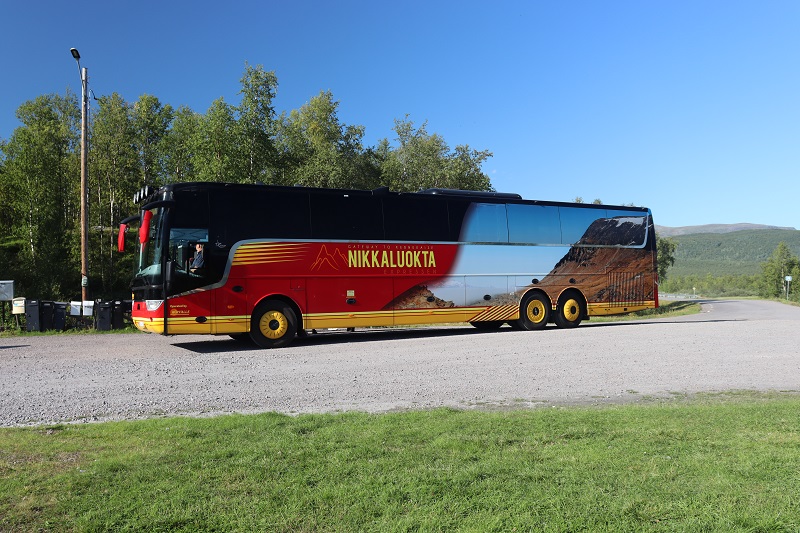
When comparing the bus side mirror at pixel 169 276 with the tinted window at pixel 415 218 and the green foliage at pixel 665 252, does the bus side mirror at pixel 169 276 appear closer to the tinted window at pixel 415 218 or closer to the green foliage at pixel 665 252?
the tinted window at pixel 415 218

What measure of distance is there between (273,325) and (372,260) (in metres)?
3.40

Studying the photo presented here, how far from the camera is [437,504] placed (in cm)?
407

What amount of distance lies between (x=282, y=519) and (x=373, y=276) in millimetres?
13987

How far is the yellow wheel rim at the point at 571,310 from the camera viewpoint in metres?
21.2

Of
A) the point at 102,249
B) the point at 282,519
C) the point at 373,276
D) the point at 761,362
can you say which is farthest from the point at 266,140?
the point at 282,519

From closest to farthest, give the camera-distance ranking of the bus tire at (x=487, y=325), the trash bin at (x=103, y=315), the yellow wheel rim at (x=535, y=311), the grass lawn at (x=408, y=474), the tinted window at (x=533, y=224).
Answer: the grass lawn at (x=408, y=474), the tinted window at (x=533, y=224), the yellow wheel rim at (x=535, y=311), the trash bin at (x=103, y=315), the bus tire at (x=487, y=325)

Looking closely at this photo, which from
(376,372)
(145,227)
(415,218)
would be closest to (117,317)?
(145,227)

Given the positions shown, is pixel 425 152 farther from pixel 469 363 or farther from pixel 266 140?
pixel 469 363

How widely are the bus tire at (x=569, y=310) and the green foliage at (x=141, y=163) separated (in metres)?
20.1

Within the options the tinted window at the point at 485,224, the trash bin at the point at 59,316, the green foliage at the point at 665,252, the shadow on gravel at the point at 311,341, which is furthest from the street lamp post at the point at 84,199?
the green foliage at the point at 665,252

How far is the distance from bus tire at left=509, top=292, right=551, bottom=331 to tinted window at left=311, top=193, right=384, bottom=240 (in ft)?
18.5

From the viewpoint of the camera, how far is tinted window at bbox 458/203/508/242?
767 inches

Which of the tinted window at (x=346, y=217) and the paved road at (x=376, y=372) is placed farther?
the tinted window at (x=346, y=217)

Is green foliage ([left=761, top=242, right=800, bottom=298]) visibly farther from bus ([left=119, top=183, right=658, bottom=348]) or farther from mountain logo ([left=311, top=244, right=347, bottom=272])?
mountain logo ([left=311, top=244, right=347, bottom=272])
